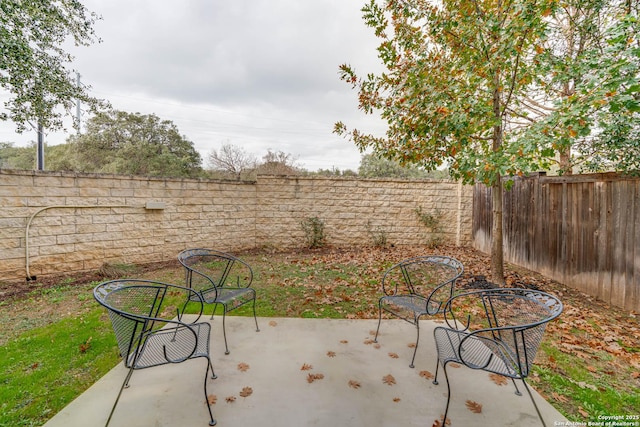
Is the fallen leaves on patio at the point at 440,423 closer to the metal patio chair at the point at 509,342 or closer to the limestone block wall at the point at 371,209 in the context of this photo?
the metal patio chair at the point at 509,342

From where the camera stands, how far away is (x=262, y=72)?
9.46 meters

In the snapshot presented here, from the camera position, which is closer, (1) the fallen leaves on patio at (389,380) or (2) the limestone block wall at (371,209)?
Result: (1) the fallen leaves on patio at (389,380)

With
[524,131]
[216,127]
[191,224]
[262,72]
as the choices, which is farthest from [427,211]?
[216,127]

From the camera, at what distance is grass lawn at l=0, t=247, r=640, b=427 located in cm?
200

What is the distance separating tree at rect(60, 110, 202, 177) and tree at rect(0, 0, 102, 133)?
33.2 feet

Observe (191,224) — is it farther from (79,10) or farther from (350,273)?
(79,10)

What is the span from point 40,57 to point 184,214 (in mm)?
3436

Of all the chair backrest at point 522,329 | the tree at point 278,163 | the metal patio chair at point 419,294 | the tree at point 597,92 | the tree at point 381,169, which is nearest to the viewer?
the chair backrest at point 522,329

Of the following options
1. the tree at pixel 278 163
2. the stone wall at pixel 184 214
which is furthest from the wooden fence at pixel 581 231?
the tree at pixel 278 163

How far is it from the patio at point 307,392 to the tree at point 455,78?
255 cm

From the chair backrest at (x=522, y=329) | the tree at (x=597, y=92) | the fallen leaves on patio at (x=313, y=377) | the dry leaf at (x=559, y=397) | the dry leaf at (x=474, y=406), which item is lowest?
the dry leaf at (x=559, y=397)

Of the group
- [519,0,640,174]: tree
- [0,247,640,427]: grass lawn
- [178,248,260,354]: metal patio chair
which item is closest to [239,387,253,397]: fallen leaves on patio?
[178,248,260,354]: metal patio chair

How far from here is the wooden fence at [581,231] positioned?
3.57 metres

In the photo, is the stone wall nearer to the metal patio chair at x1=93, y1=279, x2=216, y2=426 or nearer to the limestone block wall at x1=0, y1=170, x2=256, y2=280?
the limestone block wall at x1=0, y1=170, x2=256, y2=280
